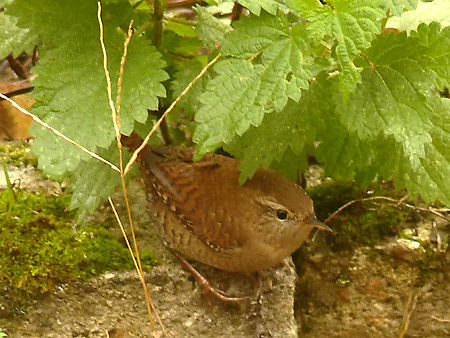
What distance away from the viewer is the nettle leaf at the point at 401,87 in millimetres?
1890

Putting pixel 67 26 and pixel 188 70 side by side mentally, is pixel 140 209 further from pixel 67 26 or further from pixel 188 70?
pixel 67 26

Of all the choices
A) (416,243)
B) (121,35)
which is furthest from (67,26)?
(416,243)

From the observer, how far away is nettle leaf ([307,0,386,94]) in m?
1.77

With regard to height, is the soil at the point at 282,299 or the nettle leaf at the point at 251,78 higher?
the nettle leaf at the point at 251,78

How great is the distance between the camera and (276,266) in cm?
245

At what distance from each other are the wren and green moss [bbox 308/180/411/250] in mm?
483

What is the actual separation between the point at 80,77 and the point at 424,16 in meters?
1.43

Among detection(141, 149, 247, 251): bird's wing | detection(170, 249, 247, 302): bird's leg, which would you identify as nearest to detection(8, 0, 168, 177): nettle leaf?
detection(141, 149, 247, 251): bird's wing

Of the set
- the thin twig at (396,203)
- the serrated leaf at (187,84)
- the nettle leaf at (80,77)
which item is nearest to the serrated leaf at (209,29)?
the serrated leaf at (187,84)

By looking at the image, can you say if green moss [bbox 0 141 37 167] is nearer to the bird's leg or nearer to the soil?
the soil

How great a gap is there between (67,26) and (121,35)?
19 centimetres

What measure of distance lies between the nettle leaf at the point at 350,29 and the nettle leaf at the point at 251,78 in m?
0.10

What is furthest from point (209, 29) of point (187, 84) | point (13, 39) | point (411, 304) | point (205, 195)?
point (411, 304)

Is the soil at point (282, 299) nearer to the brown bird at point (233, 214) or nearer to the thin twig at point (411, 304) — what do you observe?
the thin twig at point (411, 304)
